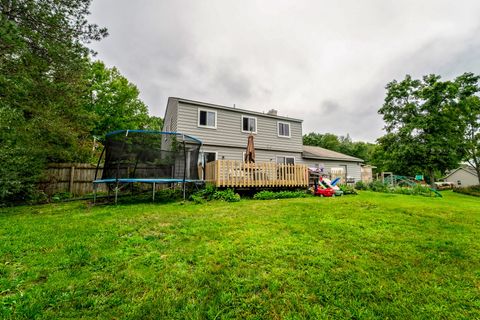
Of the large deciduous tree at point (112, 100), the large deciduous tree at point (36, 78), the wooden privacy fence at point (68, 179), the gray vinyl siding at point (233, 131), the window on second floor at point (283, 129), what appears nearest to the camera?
the large deciduous tree at point (36, 78)

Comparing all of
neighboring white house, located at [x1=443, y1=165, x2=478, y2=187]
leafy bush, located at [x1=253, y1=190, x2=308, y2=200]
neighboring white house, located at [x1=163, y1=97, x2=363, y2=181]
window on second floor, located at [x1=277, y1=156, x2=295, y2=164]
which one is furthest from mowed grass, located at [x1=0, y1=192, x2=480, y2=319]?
neighboring white house, located at [x1=443, y1=165, x2=478, y2=187]

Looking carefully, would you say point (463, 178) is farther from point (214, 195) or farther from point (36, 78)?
point (36, 78)

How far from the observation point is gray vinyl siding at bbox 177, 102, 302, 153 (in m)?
11.2

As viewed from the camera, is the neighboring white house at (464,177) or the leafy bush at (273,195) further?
the neighboring white house at (464,177)

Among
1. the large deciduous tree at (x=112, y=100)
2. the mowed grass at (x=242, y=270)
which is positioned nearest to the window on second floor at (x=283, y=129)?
the mowed grass at (x=242, y=270)

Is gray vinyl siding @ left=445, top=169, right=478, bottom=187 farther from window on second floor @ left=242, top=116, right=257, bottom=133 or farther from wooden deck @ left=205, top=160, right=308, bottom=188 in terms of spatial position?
wooden deck @ left=205, top=160, right=308, bottom=188

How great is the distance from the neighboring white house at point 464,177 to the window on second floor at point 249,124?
42.2m

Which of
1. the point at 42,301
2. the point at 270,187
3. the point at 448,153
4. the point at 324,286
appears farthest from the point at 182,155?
the point at 448,153

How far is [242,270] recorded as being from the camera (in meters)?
2.22

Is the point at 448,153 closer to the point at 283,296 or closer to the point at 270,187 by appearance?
the point at 270,187

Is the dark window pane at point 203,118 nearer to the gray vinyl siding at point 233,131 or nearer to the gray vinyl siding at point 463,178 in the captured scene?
the gray vinyl siding at point 233,131

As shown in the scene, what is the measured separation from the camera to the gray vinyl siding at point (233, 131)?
11188mm

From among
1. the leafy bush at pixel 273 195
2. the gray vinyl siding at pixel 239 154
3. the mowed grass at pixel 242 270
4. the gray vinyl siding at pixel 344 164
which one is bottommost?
the mowed grass at pixel 242 270

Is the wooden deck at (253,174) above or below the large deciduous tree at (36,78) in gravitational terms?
below
